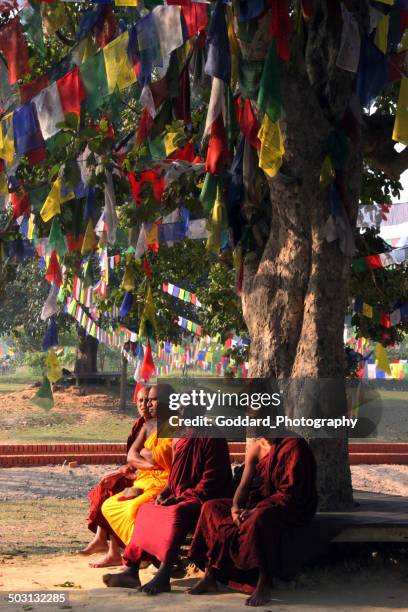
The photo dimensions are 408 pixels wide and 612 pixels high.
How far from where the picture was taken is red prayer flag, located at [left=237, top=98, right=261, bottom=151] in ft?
28.3

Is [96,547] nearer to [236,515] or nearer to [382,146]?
[236,515]

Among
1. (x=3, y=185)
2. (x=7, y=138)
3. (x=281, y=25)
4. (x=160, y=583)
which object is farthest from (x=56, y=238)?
(x=160, y=583)

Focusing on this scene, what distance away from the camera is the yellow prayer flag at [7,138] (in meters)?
8.53

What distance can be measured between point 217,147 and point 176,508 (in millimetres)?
2805

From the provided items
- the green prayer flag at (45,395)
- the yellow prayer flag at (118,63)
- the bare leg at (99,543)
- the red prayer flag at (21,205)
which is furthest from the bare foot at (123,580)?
the red prayer flag at (21,205)

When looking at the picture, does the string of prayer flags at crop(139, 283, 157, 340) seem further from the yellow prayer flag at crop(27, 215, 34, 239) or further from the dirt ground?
the dirt ground

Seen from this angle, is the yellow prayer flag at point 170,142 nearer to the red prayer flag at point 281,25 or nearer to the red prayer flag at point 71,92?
the red prayer flag at point 71,92

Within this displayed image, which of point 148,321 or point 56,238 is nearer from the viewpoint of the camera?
point 56,238

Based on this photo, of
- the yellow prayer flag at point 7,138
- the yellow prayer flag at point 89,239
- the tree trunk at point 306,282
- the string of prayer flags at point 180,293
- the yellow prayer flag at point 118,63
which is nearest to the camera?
the yellow prayer flag at point 118,63

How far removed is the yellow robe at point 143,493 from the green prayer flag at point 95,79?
2754 millimetres

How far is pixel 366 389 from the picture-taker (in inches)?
922

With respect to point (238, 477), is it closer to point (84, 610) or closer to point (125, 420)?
point (84, 610)

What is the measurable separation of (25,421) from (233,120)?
1938cm

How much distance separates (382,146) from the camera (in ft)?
32.9
